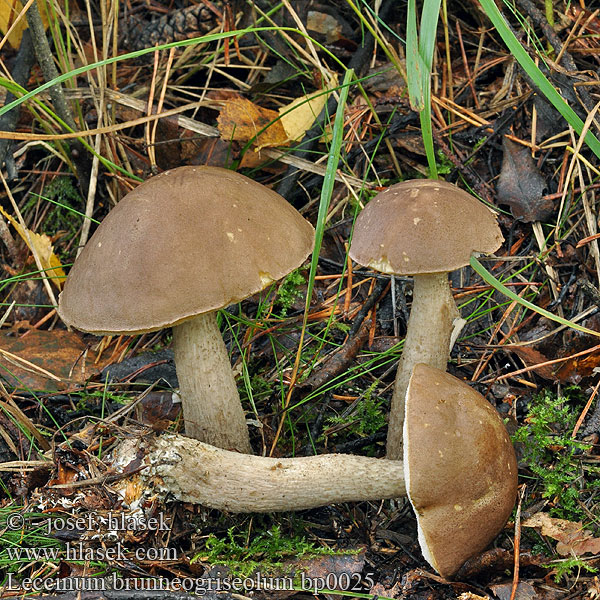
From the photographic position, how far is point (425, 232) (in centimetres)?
218

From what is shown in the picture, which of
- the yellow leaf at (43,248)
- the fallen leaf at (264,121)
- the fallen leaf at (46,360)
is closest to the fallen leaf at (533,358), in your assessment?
the fallen leaf at (264,121)

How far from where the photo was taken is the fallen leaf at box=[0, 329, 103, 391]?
3.02 meters

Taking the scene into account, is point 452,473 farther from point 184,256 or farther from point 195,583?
point 184,256

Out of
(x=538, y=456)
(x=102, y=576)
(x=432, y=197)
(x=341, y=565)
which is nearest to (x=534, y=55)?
(x=432, y=197)

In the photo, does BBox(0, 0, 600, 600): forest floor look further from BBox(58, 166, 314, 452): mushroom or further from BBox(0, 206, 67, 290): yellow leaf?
BBox(58, 166, 314, 452): mushroom

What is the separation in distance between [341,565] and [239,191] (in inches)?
55.7

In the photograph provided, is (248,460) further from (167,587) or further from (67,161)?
(67,161)

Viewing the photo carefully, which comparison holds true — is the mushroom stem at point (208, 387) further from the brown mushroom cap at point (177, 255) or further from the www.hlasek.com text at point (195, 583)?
the www.hlasek.com text at point (195, 583)

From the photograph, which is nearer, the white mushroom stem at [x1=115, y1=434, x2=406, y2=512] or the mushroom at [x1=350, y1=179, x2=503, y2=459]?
the mushroom at [x1=350, y1=179, x2=503, y2=459]

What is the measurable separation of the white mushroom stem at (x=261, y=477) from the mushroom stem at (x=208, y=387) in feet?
0.56

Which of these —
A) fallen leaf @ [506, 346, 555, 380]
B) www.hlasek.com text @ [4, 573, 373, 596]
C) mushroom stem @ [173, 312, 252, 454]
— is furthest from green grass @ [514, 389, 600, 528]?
mushroom stem @ [173, 312, 252, 454]

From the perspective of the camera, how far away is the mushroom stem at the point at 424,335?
2.47 meters

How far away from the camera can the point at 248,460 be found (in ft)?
7.88

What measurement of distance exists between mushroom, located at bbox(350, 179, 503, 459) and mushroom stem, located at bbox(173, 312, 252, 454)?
2.13 feet
